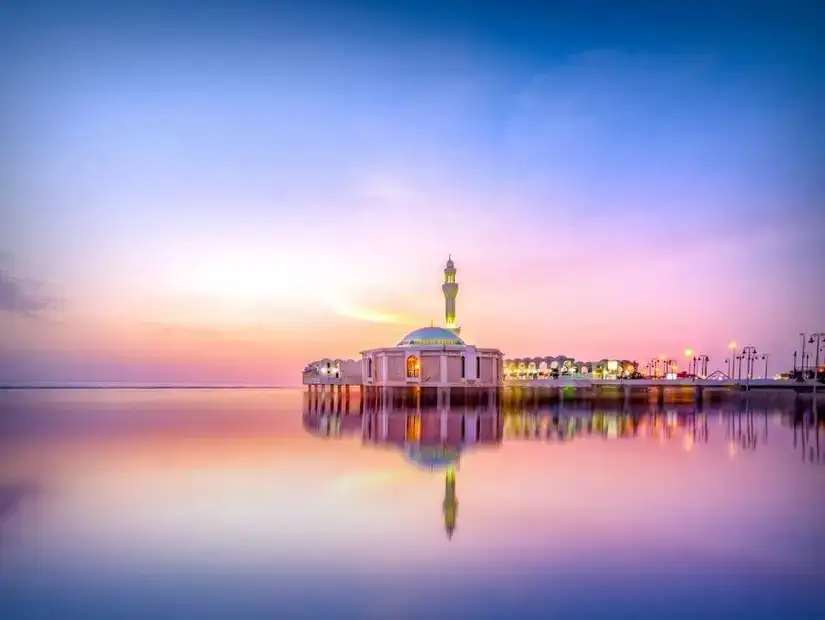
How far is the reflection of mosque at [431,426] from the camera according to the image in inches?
885

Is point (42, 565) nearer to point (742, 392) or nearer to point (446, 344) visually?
point (446, 344)

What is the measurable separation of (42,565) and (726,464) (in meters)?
20.7

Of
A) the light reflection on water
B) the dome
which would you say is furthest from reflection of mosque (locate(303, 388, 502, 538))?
the dome

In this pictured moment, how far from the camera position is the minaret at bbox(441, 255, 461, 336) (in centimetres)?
7419

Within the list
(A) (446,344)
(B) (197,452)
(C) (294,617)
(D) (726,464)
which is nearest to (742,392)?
(A) (446,344)

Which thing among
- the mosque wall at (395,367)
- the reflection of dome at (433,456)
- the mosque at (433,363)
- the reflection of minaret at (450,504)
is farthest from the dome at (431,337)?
the reflection of minaret at (450,504)

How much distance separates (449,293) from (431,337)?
10328 mm

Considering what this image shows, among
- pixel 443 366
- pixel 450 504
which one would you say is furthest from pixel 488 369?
pixel 450 504

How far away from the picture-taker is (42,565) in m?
11.0

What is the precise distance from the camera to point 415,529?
13438 mm

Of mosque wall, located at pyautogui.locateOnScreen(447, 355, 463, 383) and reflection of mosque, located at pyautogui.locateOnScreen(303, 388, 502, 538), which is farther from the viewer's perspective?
mosque wall, located at pyautogui.locateOnScreen(447, 355, 463, 383)

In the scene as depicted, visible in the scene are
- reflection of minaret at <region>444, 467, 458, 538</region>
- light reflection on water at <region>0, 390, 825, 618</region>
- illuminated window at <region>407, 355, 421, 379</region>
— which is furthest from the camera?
illuminated window at <region>407, 355, 421, 379</region>

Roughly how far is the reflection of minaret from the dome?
147 feet

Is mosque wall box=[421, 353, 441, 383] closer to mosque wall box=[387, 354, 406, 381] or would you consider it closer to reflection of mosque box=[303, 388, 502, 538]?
reflection of mosque box=[303, 388, 502, 538]
